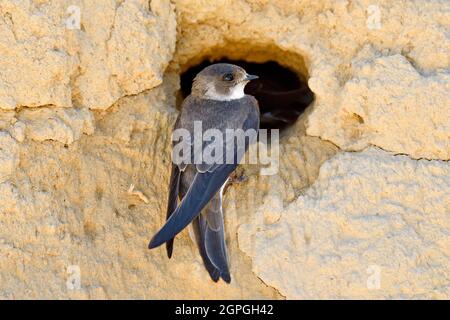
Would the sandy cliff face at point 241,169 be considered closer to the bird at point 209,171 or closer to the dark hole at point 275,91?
the bird at point 209,171

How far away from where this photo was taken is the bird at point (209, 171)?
275 centimetres

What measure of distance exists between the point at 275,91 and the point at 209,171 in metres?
1.12

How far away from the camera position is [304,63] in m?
3.28

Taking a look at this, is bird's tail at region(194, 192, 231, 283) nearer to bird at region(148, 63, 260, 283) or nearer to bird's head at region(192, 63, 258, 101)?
bird at region(148, 63, 260, 283)

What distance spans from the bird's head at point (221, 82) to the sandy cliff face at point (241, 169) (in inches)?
9.8

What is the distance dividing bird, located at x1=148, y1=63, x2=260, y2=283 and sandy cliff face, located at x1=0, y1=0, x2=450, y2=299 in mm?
68

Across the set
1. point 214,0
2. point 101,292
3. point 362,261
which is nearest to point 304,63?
point 214,0

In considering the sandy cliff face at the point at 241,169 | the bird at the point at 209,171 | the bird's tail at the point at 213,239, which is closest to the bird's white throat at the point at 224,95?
the bird at the point at 209,171

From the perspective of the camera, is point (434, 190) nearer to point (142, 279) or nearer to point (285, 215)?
point (285, 215)

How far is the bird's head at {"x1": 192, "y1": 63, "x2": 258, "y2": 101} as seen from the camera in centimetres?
331

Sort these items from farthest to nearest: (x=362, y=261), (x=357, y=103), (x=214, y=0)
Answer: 1. (x=214, y=0)
2. (x=357, y=103)
3. (x=362, y=261)

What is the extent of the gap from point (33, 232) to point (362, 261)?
1.09 m

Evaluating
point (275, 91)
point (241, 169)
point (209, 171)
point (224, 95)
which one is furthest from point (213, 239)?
Answer: point (275, 91)

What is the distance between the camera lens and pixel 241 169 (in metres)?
3.10
